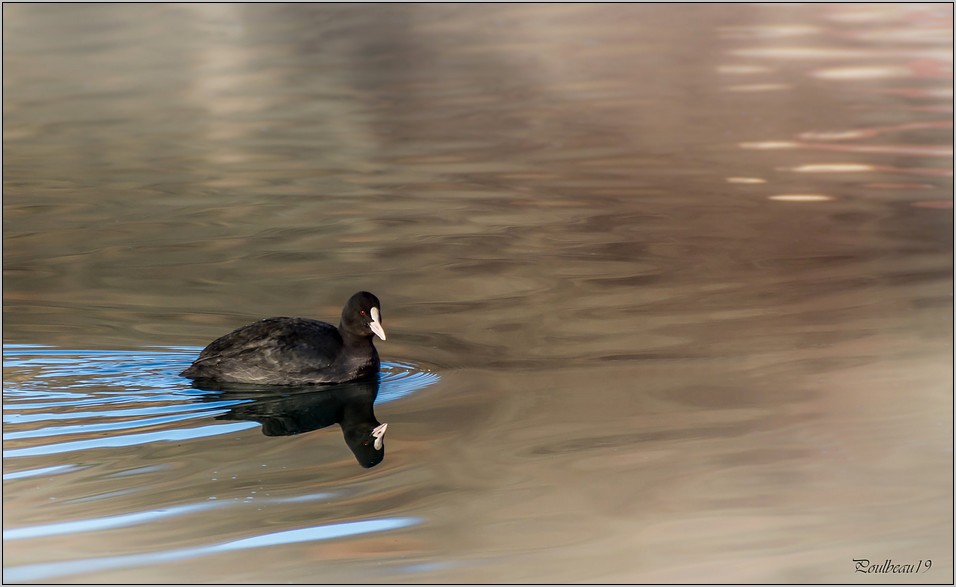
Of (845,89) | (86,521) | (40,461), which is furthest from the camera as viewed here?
(845,89)

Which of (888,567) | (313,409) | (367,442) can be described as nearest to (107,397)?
(313,409)

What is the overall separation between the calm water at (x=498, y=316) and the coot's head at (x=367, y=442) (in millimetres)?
97

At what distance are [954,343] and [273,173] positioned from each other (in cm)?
913

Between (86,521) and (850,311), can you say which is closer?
(86,521)

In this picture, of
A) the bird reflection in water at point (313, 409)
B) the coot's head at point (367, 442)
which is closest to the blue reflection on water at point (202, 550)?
the coot's head at point (367, 442)

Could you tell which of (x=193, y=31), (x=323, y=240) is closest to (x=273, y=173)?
(x=323, y=240)

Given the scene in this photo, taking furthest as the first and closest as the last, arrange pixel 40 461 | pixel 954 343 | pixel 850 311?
pixel 850 311 → pixel 954 343 → pixel 40 461

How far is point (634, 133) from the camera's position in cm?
1900

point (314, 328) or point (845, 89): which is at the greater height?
point (314, 328)

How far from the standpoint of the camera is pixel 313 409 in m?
8.25

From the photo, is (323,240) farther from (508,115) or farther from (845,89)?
(845,89)

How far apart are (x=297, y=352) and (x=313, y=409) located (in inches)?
18.1

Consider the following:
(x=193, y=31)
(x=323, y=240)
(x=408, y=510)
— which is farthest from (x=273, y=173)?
(x=193, y=31)

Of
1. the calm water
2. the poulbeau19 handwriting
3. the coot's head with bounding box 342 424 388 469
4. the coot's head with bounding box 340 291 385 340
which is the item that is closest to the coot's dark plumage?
the coot's head with bounding box 340 291 385 340
